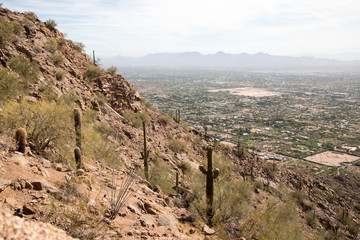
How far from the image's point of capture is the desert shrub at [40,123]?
7.81 meters

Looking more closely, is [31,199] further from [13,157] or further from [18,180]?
[13,157]

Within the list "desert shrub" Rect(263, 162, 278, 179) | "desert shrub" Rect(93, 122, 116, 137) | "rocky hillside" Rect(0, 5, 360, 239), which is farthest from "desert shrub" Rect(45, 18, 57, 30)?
"desert shrub" Rect(263, 162, 278, 179)

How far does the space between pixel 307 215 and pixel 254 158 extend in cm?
928

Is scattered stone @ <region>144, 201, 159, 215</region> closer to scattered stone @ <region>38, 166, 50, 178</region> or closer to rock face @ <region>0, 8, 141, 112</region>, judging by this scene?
scattered stone @ <region>38, 166, 50, 178</region>

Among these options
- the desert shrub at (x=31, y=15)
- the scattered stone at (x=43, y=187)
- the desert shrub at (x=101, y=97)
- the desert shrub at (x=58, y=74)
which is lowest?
the scattered stone at (x=43, y=187)

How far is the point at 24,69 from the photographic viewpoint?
12.1 meters

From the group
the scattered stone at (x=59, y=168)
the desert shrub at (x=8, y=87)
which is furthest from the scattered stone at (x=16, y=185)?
the desert shrub at (x=8, y=87)

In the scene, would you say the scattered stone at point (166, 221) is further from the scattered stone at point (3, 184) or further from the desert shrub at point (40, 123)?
the desert shrub at point (40, 123)

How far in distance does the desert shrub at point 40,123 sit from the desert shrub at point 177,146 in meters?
11.6

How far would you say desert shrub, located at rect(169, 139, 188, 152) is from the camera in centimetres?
1979

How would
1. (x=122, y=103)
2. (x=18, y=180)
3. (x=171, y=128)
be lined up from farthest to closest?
1. (x=171, y=128)
2. (x=122, y=103)
3. (x=18, y=180)

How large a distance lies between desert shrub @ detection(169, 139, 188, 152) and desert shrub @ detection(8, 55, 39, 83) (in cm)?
1120

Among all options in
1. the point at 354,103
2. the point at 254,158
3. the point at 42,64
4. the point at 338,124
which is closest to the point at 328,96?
the point at 354,103

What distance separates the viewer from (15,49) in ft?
44.8
